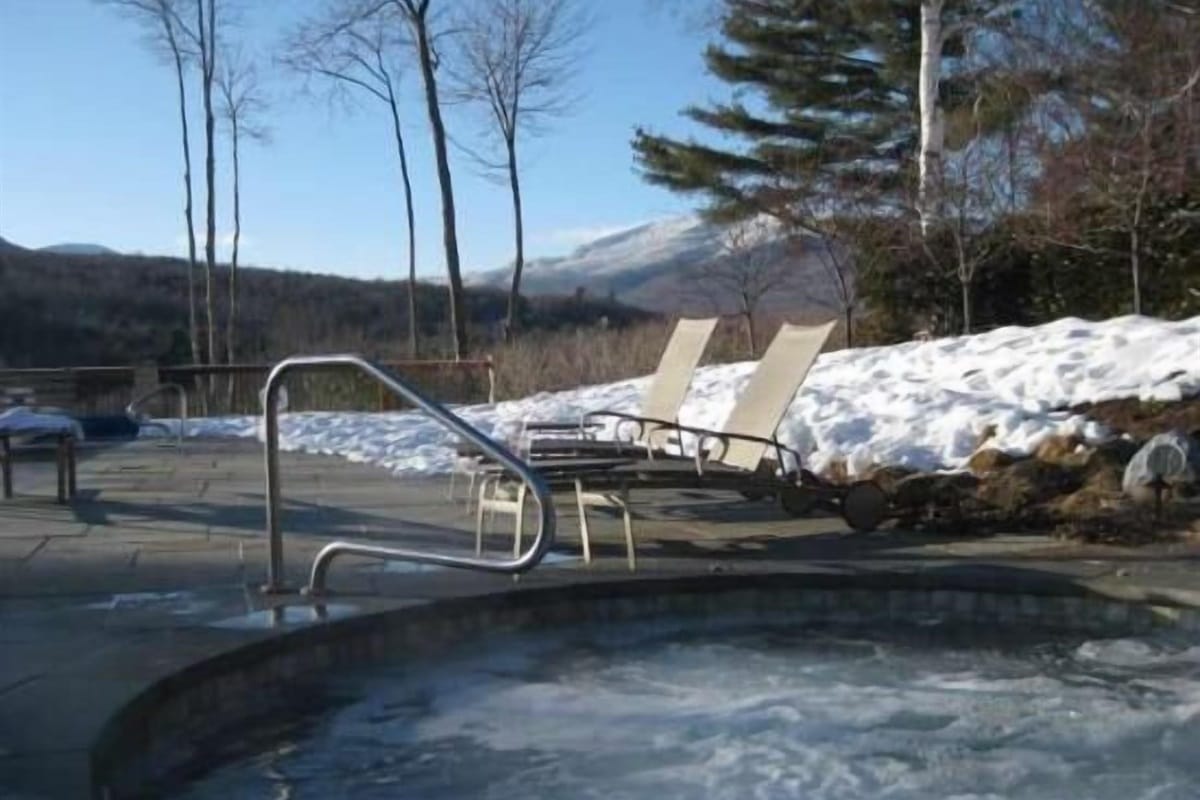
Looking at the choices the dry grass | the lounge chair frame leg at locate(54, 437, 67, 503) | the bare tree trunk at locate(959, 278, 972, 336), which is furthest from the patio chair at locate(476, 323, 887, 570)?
the dry grass

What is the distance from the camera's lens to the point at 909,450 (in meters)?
8.11

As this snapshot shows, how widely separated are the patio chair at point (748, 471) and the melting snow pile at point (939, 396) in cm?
84

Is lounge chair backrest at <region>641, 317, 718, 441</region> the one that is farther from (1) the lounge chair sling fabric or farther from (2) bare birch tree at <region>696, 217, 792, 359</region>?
(2) bare birch tree at <region>696, 217, 792, 359</region>

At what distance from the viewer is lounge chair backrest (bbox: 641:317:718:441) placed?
8345 mm

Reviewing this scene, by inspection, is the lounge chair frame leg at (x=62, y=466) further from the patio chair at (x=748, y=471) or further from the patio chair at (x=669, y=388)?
the patio chair at (x=748, y=471)

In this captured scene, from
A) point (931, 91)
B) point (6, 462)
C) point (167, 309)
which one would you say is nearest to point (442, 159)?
point (931, 91)

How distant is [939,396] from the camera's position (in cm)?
902

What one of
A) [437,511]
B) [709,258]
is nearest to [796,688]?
[437,511]

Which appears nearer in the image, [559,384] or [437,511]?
[437,511]

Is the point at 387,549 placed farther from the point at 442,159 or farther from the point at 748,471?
the point at 442,159

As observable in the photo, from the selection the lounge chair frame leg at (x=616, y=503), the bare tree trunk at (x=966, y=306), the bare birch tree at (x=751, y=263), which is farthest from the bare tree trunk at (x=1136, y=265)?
the bare birch tree at (x=751, y=263)

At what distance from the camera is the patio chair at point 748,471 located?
565 centimetres

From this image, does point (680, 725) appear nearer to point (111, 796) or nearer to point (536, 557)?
point (536, 557)

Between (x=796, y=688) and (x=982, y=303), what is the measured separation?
11.5m
